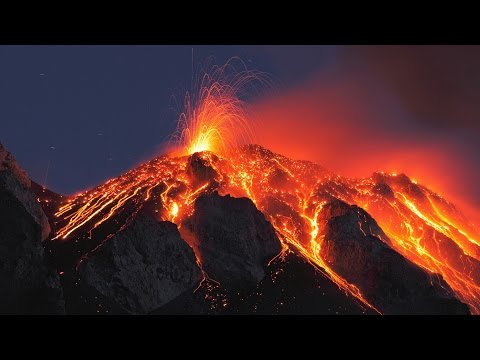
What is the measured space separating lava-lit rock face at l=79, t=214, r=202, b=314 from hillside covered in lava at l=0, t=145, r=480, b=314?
18cm

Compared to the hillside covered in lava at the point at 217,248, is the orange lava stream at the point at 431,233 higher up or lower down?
lower down

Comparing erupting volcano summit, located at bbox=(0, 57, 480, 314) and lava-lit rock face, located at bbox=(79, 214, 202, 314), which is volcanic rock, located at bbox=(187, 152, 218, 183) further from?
lava-lit rock face, located at bbox=(79, 214, 202, 314)

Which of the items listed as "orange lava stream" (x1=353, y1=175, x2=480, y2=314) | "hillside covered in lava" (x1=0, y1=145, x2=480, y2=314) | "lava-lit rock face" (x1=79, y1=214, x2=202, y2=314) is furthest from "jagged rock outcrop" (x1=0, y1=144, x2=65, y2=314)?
"orange lava stream" (x1=353, y1=175, x2=480, y2=314)

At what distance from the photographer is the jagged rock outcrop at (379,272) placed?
84875 mm

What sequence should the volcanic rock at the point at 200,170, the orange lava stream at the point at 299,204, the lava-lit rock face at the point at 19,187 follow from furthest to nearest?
the volcanic rock at the point at 200,170 < the orange lava stream at the point at 299,204 < the lava-lit rock face at the point at 19,187

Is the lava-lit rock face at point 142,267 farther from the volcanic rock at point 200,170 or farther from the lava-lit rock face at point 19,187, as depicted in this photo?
the volcanic rock at point 200,170

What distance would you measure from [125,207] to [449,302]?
63643 mm

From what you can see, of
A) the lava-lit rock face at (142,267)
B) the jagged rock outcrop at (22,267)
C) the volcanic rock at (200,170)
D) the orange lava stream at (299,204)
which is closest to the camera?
the jagged rock outcrop at (22,267)

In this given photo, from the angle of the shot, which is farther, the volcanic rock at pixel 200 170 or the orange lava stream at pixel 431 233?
the volcanic rock at pixel 200 170

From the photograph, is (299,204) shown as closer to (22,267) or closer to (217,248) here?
(217,248)

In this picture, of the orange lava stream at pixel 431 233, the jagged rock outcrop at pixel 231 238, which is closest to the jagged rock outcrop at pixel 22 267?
the jagged rock outcrop at pixel 231 238

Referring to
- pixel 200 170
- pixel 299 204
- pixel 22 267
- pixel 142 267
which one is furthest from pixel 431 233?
pixel 22 267

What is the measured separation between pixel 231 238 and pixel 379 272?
2934 cm

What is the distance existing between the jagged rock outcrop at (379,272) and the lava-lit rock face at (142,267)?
3263 centimetres
